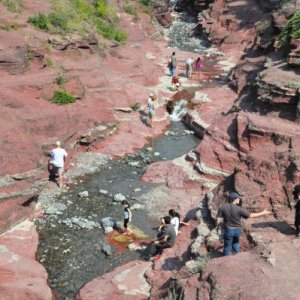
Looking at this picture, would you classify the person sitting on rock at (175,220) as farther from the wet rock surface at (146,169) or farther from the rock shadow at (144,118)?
the rock shadow at (144,118)

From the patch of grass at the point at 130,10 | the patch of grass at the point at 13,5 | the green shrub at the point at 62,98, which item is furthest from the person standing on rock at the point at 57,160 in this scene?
the patch of grass at the point at 130,10

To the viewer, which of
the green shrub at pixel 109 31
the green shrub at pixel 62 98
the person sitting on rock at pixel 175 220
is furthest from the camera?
the green shrub at pixel 109 31

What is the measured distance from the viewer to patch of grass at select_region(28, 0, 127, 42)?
3250cm

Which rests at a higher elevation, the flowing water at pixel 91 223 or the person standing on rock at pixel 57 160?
the person standing on rock at pixel 57 160

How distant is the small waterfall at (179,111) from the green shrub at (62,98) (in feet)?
23.7

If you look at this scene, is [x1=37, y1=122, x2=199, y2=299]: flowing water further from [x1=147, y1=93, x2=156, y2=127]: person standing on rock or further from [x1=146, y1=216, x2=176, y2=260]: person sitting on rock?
[x1=147, y1=93, x2=156, y2=127]: person standing on rock

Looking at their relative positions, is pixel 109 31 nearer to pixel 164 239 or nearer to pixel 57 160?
pixel 57 160

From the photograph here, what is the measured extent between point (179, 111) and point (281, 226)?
1813cm

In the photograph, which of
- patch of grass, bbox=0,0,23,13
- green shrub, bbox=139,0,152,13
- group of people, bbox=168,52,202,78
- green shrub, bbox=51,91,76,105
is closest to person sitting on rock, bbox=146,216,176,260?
green shrub, bbox=51,91,76,105

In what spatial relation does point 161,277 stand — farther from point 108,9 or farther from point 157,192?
point 108,9

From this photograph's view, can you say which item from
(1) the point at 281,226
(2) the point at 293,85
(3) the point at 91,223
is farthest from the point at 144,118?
(1) the point at 281,226

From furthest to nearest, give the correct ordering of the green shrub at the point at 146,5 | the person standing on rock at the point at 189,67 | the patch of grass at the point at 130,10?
the green shrub at the point at 146,5, the patch of grass at the point at 130,10, the person standing on rock at the point at 189,67

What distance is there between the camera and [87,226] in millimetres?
18625

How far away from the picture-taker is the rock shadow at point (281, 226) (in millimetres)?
13727
